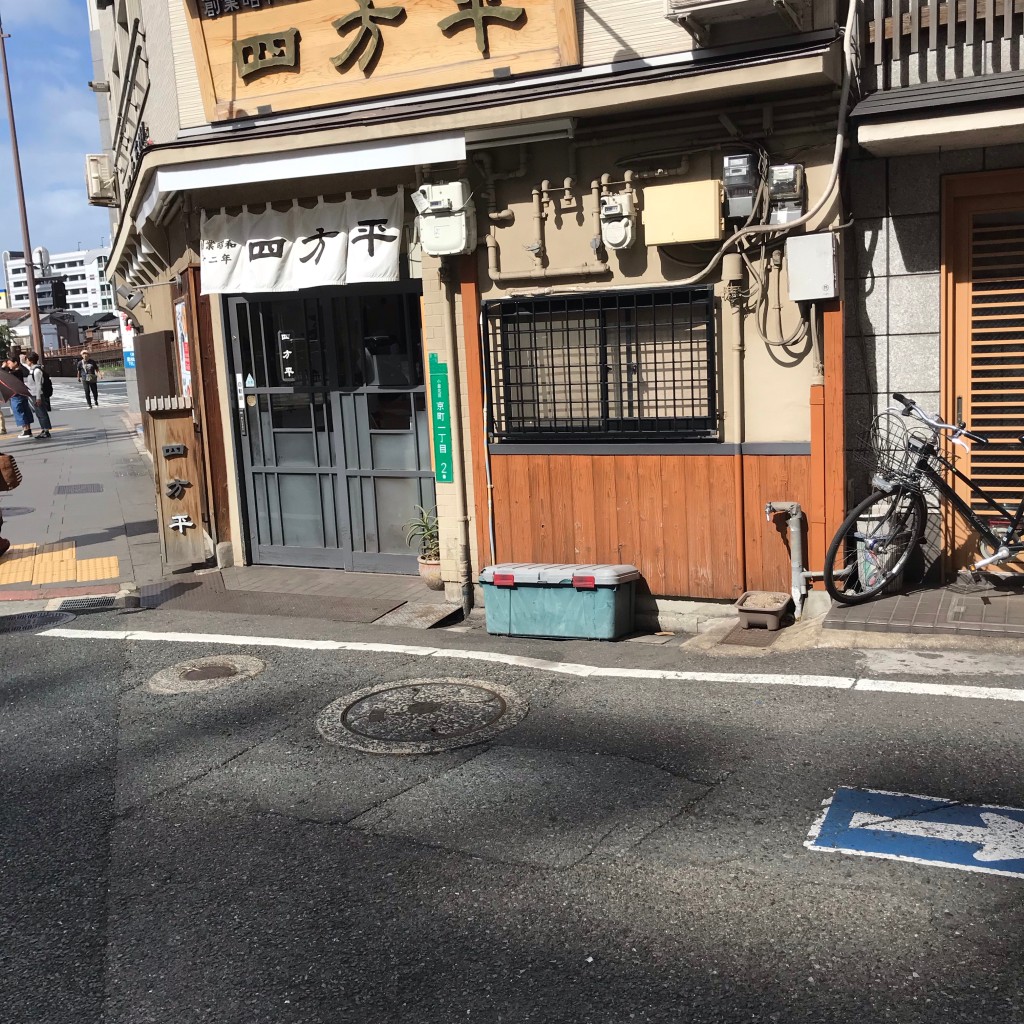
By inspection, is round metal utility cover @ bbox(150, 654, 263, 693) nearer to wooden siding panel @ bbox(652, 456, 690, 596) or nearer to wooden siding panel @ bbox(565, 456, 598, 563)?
wooden siding panel @ bbox(565, 456, 598, 563)

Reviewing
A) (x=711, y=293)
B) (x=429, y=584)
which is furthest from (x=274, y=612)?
(x=711, y=293)

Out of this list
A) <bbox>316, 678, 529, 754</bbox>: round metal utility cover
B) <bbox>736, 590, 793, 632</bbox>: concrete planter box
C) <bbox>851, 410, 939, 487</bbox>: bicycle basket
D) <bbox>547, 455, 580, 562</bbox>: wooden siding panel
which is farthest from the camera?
<bbox>547, 455, 580, 562</bbox>: wooden siding panel

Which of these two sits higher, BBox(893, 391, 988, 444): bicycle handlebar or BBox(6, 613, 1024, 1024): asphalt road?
BBox(893, 391, 988, 444): bicycle handlebar

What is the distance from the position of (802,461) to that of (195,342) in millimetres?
6165

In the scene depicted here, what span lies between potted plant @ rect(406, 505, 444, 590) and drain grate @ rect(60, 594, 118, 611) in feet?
8.95

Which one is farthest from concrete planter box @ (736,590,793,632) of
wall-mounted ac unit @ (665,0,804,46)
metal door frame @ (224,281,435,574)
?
wall-mounted ac unit @ (665,0,804,46)

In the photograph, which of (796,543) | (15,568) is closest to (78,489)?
(15,568)

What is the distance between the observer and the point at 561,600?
8.12 m

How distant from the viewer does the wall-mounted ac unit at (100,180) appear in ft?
57.1

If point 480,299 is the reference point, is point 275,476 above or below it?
below

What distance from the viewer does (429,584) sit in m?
9.49

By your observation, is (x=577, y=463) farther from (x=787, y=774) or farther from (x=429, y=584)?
(x=787, y=774)

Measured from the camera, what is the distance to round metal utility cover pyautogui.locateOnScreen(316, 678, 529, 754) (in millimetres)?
5855

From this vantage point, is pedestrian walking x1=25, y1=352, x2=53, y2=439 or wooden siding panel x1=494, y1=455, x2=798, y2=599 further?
pedestrian walking x1=25, y1=352, x2=53, y2=439
